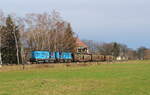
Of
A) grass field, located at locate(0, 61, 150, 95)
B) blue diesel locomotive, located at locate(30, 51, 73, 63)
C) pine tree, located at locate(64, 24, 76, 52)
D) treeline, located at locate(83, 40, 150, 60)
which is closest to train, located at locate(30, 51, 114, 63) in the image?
blue diesel locomotive, located at locate(30, 51, 73, 63)

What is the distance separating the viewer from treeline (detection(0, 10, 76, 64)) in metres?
62.0

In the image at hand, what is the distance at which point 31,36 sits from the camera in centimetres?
7075

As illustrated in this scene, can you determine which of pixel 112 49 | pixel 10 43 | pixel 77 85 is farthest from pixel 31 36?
pixel 112 49

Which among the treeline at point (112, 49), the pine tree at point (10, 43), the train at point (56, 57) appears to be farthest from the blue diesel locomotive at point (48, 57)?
the treeline at point (112, 49)

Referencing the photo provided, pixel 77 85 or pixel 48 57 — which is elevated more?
pixel 48 57

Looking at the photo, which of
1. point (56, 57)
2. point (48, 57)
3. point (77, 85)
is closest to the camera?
point (77, 85)

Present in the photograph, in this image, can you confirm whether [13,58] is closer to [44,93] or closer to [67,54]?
[67,54]

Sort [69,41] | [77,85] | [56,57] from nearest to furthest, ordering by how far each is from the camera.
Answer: [77,85] < [56,57] < [69,41]

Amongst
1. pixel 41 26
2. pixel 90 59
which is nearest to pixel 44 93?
pixel 41 26

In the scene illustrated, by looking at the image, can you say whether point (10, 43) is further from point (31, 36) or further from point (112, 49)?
point (112, 49)

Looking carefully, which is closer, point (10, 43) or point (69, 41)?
point (10, 43)

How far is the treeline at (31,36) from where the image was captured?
6200 cm

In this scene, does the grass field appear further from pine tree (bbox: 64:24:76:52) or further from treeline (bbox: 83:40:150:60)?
treeline (bbox: 83:40:150:60)

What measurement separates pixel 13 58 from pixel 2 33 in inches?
268
